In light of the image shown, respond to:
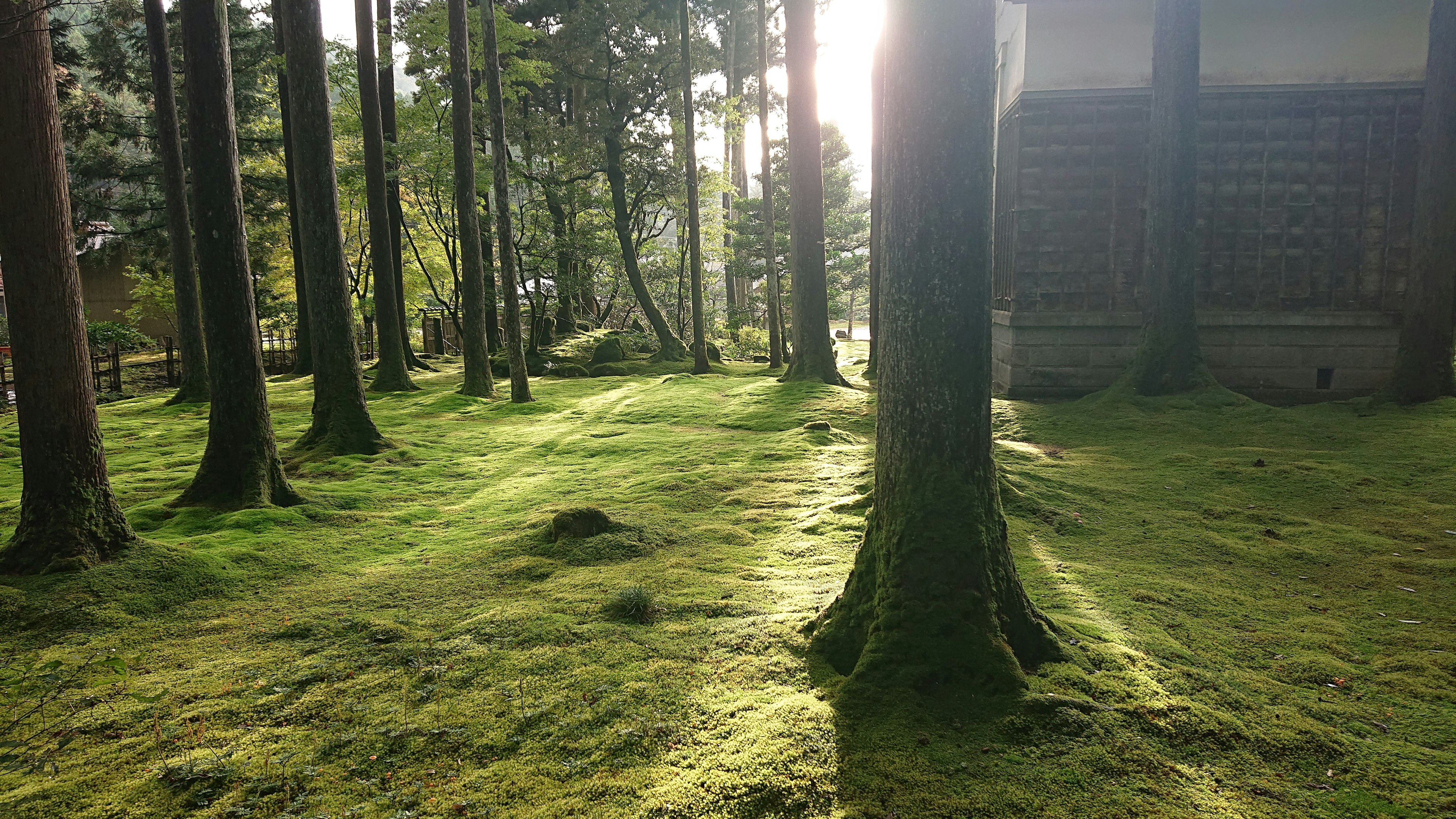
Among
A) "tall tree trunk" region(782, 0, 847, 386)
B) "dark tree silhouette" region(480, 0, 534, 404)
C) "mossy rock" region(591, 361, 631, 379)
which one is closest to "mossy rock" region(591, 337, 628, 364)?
"mossy rock" region(591, 361, 631, 379)

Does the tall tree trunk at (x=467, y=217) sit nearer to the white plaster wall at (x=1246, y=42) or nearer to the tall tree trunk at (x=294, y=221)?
the tall tree trunk at (x=294, y=221)

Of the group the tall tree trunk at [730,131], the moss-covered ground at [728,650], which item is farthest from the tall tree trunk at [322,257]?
the tall tree trunk at [730,131]

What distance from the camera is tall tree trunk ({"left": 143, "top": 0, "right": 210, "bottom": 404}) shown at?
11.7 m

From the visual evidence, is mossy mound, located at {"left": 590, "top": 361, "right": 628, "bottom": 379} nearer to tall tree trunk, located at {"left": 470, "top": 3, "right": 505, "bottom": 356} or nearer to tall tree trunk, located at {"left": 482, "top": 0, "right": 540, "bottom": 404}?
tall tree trunk, located at {"left": 470, "top": 3, "right": 505, "bottom": 356}

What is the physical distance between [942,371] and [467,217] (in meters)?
→ 11.8

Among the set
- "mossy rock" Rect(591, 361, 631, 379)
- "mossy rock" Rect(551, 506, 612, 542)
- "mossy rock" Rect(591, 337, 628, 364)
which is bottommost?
"mossy rock" Rect(551, 506, 612, 542)

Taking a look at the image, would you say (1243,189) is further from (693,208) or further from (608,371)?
(608,371)

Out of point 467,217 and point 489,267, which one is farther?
point 489,267

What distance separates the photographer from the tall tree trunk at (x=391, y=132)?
16.6 meters

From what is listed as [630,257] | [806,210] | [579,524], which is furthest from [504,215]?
[579,524]

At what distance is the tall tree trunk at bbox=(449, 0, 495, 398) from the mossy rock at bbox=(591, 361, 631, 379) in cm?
453

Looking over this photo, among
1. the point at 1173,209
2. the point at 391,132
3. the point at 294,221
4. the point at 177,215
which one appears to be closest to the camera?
the point at 1173,209

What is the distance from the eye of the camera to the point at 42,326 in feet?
14.8

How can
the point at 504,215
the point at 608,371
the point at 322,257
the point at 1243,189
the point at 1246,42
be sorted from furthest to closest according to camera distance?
1. the point at 608,371
2. the point at 504,215
3. the point at 1243,189
4. the point at 1246,42
5. the point at 322,257
